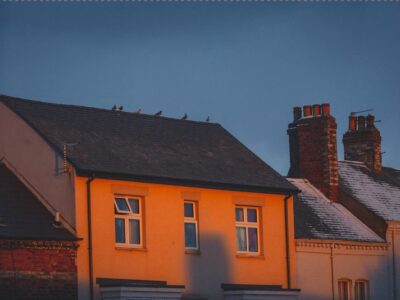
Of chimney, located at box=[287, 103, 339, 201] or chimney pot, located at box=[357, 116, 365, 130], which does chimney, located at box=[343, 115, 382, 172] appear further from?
chimney, located at box=[287, 103, 339, 201]

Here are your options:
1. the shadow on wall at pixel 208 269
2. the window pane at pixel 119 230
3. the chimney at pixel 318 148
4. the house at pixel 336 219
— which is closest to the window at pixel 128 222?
the window pane at pixel 119 230

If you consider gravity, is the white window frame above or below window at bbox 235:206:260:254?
below

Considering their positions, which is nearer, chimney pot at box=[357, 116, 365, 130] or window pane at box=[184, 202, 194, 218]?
window pane at box=[184, 202, 194, 218]

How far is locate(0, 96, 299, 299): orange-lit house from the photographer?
4059 centimetres

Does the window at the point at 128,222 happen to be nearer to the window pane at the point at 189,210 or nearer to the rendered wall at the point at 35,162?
the rendered wall at the point at 35,162

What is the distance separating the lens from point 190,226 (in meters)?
43.8

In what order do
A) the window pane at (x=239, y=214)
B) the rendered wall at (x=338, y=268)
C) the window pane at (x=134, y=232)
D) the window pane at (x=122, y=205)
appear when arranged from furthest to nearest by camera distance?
1. the rendered wall at (x=338, y=268)
2. the window pane at (x=239, y=214)
3. the window pane at (x=134, y=232)
4. the window pane at (x=122, y=205)

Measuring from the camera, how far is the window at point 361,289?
49.1 m

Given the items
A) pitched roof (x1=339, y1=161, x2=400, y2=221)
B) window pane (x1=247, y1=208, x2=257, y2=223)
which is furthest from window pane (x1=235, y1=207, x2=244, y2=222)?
pitched roof (x1=339, y1=161, x2=400, y2=221)

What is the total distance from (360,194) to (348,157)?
208 inches

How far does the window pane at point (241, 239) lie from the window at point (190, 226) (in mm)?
1863

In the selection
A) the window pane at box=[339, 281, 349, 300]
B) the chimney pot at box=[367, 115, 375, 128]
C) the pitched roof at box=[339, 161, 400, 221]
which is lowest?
the window pane at box=[339, 281, 349, 300]

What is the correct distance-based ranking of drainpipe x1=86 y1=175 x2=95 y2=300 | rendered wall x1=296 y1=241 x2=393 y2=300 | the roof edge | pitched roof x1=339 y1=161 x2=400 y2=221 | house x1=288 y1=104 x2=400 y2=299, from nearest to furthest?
drainpipe x1=86 y1=175 x2=95 y2=300
the roof edge
rendered wall x1=296 y1=241 x2=393 y2=300
house x1=288 y1=104 x2=400 y2=299
pitched roof x1=339 y1=161 x2=400 y2=221

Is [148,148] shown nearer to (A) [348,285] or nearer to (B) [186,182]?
(B) [186,182]
